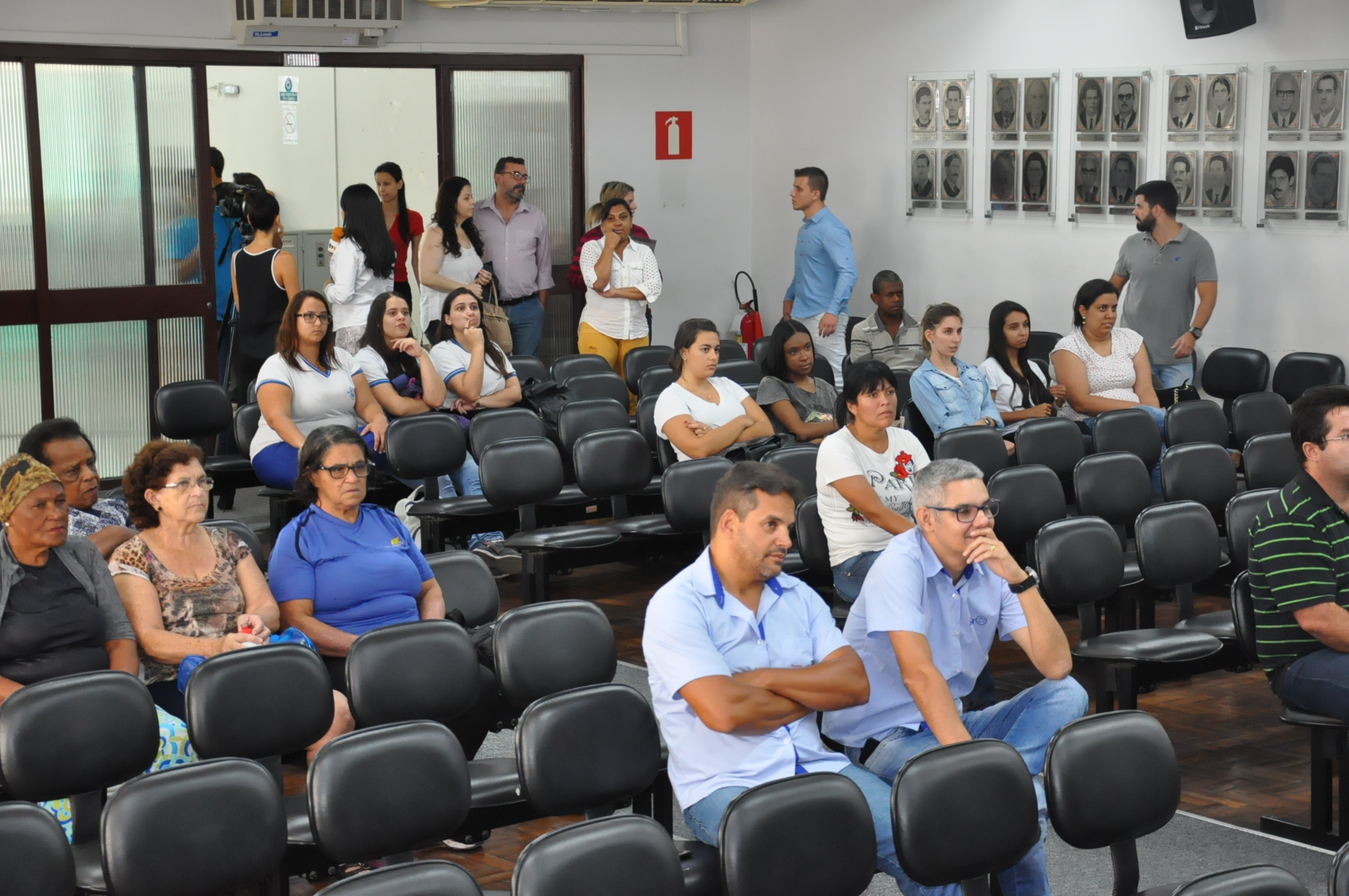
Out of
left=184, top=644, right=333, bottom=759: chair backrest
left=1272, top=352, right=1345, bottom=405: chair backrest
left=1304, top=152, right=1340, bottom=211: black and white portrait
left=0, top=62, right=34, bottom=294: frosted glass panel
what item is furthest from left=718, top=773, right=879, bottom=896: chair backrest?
left=0, top=62, right=34, bottom=294: frosted glass panel

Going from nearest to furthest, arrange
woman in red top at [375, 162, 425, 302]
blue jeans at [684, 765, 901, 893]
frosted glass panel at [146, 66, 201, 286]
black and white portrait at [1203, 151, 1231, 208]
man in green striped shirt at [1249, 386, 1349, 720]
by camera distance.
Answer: blue jeans at [684, 765, 901, 893] < man in green striped shirt at [1249, 386, 1349, 720] < black and white portrait at [1203, 151, 1231, 208] < frosted glass panel at [146, 66, 201, 286] < woman in red top at [375, 162, 425, 302]

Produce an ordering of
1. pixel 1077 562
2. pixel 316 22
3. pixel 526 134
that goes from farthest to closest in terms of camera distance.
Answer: pixel 526 134
pixel 316 22
pixel 1077 562

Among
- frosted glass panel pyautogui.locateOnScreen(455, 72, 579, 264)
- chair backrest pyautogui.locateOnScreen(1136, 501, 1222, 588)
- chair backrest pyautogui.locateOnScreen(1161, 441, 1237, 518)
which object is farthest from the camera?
frosted glass panel pyautogui.locateOnScreen(455, 72, 579, 264)

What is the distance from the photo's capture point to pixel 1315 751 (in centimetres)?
414

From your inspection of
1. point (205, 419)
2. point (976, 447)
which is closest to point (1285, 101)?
point (976, 447)

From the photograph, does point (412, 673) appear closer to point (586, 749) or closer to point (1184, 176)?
point (586, 749)

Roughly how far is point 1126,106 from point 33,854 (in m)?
7.96

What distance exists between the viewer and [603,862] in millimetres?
2707

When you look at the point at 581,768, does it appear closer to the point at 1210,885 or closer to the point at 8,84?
the point at 1210,885

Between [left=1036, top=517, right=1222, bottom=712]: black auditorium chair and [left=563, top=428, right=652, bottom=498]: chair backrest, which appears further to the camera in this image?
[left=563, top=428, right=652, bottom=498]: chair backrest

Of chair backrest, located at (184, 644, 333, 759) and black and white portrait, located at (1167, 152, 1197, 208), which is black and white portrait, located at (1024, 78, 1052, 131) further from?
chair backrest, located at (184, 644, 333, 759)

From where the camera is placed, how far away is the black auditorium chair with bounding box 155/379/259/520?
7129 millimetres

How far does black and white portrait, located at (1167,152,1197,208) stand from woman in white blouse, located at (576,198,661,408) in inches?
123

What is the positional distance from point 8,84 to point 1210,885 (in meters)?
8.18
